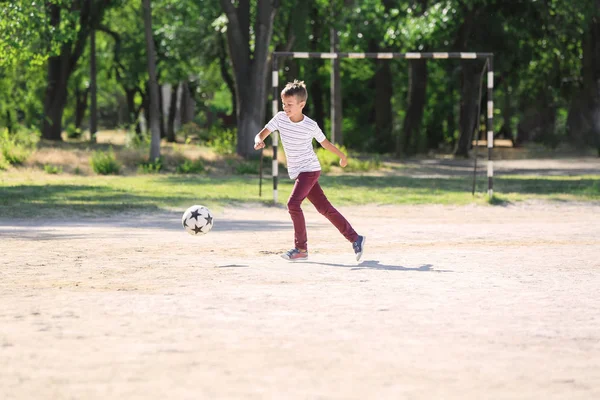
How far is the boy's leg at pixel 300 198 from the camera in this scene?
11531 millimetres

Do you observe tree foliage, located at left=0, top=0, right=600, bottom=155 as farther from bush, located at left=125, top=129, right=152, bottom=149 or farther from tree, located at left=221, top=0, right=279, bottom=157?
bush, located at left=125, top=129, right=152, bottom=149

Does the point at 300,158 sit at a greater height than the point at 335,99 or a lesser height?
lesser


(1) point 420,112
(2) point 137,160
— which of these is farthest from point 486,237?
(1) point 420,112

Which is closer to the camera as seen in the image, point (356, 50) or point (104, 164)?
point (104, 164)

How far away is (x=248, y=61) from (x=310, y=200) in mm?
20527

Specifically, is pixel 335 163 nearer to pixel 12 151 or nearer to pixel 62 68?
pixel 12 151

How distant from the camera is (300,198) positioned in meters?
11.5

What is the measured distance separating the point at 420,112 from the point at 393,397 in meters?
39.8

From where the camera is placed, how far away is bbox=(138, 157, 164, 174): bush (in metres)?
29.4

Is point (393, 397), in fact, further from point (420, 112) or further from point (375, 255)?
point (420, 112)

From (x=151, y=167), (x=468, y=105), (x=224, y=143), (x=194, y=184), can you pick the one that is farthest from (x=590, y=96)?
(x=194, y=184)

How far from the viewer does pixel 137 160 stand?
30391 mm

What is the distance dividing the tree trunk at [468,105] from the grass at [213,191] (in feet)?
42.7

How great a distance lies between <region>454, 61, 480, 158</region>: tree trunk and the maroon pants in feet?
100
